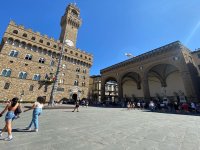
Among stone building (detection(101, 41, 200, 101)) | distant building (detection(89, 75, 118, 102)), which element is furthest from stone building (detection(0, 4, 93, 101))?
distant building (detection(89, 75, 118, 102))

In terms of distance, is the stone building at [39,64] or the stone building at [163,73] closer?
the stone building at [163,73]

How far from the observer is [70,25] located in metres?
37.9

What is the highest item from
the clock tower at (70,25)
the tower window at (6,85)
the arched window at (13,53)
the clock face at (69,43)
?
the clock tower at (70,25)

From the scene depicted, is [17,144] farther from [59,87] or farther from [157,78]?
[157,78]

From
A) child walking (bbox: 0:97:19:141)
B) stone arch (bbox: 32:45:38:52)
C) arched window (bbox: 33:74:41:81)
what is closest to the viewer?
child walking (bbox: 0:97:19:141)

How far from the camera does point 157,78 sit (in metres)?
31.5

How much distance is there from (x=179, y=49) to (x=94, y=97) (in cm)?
3612

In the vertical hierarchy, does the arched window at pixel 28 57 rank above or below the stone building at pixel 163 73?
above

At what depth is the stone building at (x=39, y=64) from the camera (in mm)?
24844

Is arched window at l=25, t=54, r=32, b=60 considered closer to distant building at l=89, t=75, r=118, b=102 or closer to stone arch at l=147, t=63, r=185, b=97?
stone arch at l=147, t=63, r=185, b=97

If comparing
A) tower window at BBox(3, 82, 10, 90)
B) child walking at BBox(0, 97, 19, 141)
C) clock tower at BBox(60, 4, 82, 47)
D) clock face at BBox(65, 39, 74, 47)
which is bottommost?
child walking at BBox(0, 97, 19, 141)

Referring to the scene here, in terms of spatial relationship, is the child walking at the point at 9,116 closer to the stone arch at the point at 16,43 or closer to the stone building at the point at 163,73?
the stone building at the point at 163,73

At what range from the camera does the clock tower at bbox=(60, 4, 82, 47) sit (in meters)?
36.5

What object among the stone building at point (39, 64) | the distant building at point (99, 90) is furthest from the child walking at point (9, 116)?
the distant building at point (99, 90)
